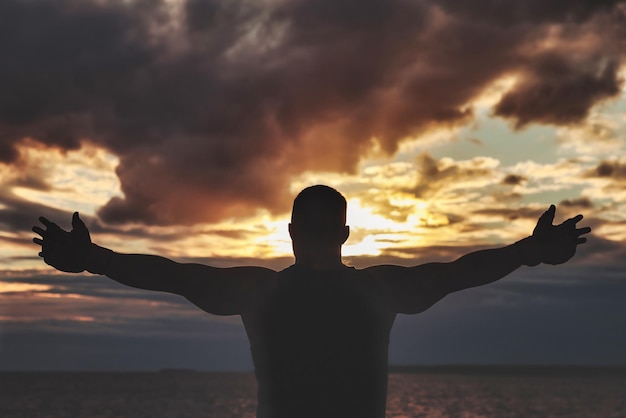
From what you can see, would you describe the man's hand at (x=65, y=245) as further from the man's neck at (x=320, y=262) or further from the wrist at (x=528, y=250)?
the wrist at (x=528, y=250)

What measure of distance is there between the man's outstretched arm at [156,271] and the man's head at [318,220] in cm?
27

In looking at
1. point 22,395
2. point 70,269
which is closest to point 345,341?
point 70,269

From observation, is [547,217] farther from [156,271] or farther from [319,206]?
[156,271]

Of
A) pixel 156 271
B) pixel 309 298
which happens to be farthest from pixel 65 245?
pixel 309 298

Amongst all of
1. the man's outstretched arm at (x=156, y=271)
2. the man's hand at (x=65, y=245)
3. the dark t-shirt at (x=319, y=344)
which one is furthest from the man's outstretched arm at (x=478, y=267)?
the man's hand at (x=65, y=245)

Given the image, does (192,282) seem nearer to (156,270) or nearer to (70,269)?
(156,270)

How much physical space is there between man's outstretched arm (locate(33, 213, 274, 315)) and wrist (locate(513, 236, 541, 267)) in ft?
5.16

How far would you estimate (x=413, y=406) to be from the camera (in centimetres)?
10450

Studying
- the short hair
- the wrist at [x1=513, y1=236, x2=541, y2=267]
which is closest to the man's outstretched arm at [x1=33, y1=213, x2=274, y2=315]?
the short hair

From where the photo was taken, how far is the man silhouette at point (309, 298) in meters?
4.54

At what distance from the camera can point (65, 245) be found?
496 cm

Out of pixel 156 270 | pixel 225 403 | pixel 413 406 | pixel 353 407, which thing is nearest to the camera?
pixel 353 407

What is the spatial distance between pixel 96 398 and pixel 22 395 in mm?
15083

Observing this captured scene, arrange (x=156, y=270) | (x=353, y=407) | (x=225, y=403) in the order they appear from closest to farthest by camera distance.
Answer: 1. (x=353, y=407)
2. (x=156, y=270)
3. (x=225, y=403)
